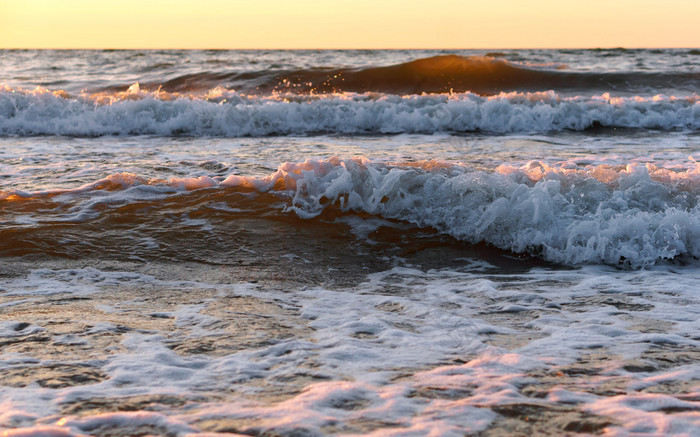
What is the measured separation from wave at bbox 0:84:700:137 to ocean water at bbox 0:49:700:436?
7.21 feet

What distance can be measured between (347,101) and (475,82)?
5793 mm

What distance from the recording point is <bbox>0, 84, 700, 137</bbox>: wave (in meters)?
12.5

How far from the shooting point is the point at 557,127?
12797mm

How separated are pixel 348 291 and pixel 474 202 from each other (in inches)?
77.4

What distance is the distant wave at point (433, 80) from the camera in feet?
58.8

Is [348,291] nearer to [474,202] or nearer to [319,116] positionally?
[474,202]

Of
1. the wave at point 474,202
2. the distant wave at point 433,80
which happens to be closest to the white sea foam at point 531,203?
the wave at point 474,202

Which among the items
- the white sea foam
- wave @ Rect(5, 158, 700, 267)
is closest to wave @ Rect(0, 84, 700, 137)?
wave @ Rect(5, 158, 700, 267)

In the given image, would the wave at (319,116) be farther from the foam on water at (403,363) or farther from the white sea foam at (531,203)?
the foam on water at (403,363)

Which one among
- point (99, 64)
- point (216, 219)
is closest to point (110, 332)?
point (216, 219)

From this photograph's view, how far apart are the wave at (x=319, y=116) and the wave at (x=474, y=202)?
599 cm

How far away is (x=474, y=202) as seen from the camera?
5.89 m

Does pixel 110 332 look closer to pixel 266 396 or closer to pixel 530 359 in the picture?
pixel 266 396

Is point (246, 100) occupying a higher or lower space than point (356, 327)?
higher
